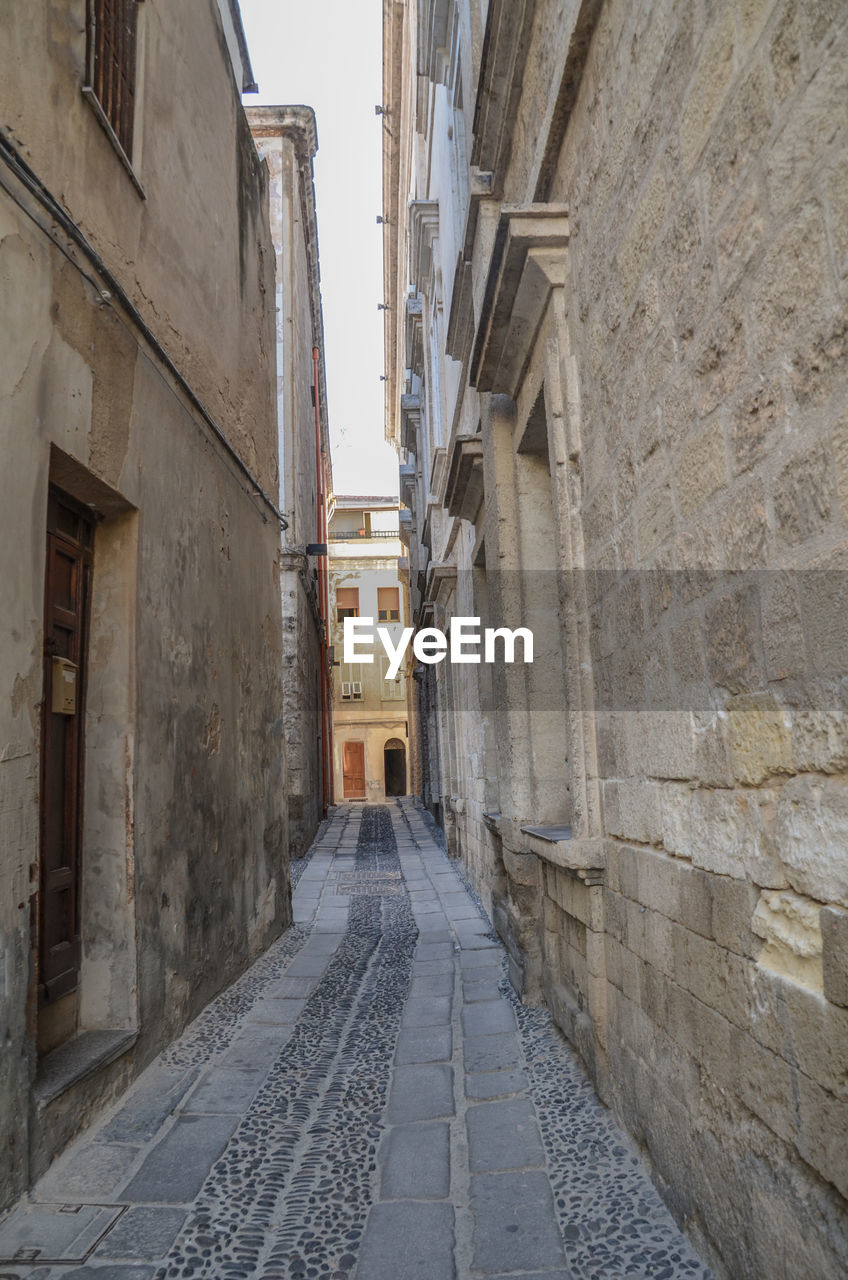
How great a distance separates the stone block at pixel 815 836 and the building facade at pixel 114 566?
210 centimetres

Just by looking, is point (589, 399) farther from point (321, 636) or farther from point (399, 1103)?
point (321, 636)

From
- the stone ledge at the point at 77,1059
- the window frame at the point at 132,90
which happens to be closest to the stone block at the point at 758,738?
the stone ledge at the point at 77,1059

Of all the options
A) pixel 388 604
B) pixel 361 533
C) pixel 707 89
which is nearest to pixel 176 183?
pixel 707 89

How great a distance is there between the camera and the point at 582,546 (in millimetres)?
3283

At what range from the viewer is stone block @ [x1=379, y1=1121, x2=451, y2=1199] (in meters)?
2.50

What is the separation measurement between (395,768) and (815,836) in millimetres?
32622

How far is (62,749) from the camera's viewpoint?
3381 mm

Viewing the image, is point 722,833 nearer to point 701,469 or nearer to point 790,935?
point 790,935

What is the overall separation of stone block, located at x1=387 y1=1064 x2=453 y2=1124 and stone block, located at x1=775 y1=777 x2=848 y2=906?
1941 mm

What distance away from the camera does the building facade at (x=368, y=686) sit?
3216cm

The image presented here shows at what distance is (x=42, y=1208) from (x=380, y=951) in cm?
331

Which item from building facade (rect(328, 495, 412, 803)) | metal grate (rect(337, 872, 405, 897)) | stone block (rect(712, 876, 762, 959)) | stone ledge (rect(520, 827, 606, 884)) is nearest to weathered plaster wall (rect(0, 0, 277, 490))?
stone ledge (rect(520, 827, 606, 884))

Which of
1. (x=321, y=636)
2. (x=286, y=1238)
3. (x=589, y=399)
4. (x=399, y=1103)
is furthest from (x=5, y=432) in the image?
(x=321, y=636)

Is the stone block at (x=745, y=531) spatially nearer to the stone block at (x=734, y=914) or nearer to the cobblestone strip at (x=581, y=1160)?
the stone block at (x=734, y=914)
